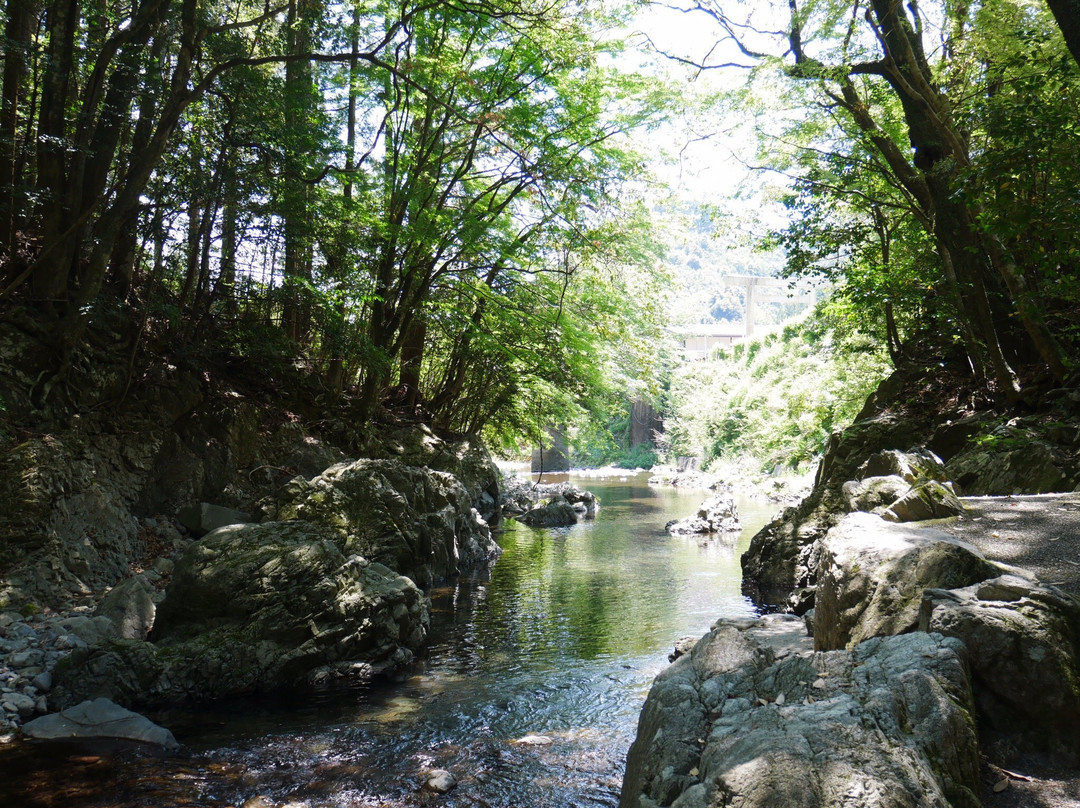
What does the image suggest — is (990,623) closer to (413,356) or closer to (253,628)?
(253,628)

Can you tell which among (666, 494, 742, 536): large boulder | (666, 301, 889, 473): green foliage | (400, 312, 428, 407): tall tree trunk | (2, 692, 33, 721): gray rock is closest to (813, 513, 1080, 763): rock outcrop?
(2, 692, 33, 721): gray rock

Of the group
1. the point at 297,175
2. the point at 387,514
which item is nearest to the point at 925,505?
the point at 387,514

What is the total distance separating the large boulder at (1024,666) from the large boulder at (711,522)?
12.3 meters

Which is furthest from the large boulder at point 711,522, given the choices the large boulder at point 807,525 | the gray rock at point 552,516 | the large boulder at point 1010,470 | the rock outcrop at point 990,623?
the rock outcrop at point 990,623

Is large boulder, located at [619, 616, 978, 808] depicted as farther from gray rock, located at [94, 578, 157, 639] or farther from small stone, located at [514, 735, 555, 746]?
gray rock, located at [94, 578, 157, 639]

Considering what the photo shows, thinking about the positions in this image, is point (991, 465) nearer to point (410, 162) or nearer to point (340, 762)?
point (340, 762)

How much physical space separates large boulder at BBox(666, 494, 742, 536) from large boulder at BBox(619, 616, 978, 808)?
39.8 feet

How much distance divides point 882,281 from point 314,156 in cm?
840

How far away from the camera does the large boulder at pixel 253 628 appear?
532 centimetres

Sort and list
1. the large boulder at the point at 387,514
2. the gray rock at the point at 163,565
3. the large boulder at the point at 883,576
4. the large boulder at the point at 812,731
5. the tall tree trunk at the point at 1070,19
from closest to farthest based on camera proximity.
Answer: the large boulder at the point at 812,731 < the large boulder at the point at 883,576 < the tall tree trunk at the point at 1070,19 < the gray rock at the point at 163,565 < the large boulder at the point at 387,514

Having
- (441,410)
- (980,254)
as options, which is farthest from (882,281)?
(441,410)

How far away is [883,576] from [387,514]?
266 inches

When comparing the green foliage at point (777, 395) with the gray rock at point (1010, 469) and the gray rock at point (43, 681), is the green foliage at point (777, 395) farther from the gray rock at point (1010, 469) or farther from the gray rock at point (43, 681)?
the gray rock at point (43, 681)

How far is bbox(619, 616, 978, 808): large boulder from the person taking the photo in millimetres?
2318
